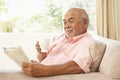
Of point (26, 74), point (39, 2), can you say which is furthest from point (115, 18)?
Answer: point (26, 74)

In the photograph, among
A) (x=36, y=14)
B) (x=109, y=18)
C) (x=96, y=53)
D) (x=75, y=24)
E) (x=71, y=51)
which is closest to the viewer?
(x=96, y=53)

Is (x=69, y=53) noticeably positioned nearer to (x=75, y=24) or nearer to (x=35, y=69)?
(x=75, y=24)

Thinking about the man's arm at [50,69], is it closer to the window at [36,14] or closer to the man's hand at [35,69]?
the man's hand at [35,69]

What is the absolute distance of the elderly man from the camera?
63.7 inches

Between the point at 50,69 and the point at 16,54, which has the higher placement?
the point at 16,54

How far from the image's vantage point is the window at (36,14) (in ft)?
12.2

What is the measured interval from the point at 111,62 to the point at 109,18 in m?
1.81

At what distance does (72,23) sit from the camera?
2.04 m

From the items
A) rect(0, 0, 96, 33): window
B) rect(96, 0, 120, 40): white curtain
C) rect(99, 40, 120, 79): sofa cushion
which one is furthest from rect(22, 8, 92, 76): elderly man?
rect(0, 0, 96, 33): window

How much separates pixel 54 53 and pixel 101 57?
1.63 feet

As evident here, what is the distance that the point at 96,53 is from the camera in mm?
1766

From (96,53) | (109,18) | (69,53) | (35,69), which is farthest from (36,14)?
(35,69)

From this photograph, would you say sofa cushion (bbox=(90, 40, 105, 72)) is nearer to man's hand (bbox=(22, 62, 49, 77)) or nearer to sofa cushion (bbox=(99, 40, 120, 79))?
sofa cushion (bbox=(99, 40, 120, 79))

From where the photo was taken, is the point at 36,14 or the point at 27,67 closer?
the point at 27,67
